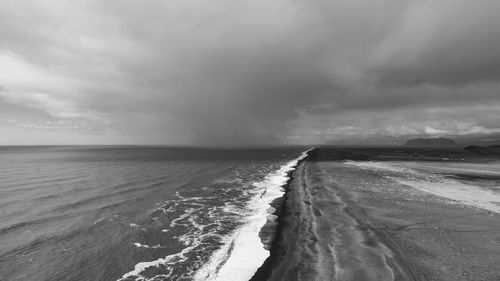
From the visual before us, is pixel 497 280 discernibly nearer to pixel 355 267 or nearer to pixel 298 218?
pixel 355 267

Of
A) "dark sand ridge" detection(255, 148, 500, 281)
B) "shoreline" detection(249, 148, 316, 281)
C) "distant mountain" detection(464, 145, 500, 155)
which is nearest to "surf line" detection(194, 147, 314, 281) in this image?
"shoreline" detection(249, 148, 316, 281)

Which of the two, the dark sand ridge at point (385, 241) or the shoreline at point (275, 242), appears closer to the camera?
the dark sand ridge at point (385, 241)

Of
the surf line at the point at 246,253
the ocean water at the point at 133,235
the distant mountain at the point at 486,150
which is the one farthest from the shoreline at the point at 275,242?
the distant mountain at the point at 486,150

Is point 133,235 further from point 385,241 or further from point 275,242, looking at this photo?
point 385,241

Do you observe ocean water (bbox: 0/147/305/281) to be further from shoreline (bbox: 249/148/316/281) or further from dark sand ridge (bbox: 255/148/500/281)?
dark sand ridge (bbox: 255/148/500/281)

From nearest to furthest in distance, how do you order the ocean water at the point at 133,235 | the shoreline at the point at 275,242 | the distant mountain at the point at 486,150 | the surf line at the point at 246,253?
1. the shoreline at the point at 275,242
2. the surf line at the point at 246,253
3. the ocean water at the point at 133,235
4. the distant mountain at the point at 486,150

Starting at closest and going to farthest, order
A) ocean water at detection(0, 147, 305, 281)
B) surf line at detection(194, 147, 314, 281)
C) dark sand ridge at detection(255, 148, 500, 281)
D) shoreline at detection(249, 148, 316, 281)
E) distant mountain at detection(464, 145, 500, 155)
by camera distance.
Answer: dark sand ridge at detection(255, 148, 500, 281) < shoreline at detection(249, 148, 316, 281) < surf line at detection(194, 147, 314, 281) < ocean water at detection(0, 147, 305, 281) < distant mountain at detection(464, 145, 500, 155)

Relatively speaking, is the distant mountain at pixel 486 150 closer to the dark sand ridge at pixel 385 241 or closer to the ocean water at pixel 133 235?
the dark sand ridge at pixel 385 241

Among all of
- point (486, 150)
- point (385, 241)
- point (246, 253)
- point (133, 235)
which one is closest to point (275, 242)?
point (246, 253)
